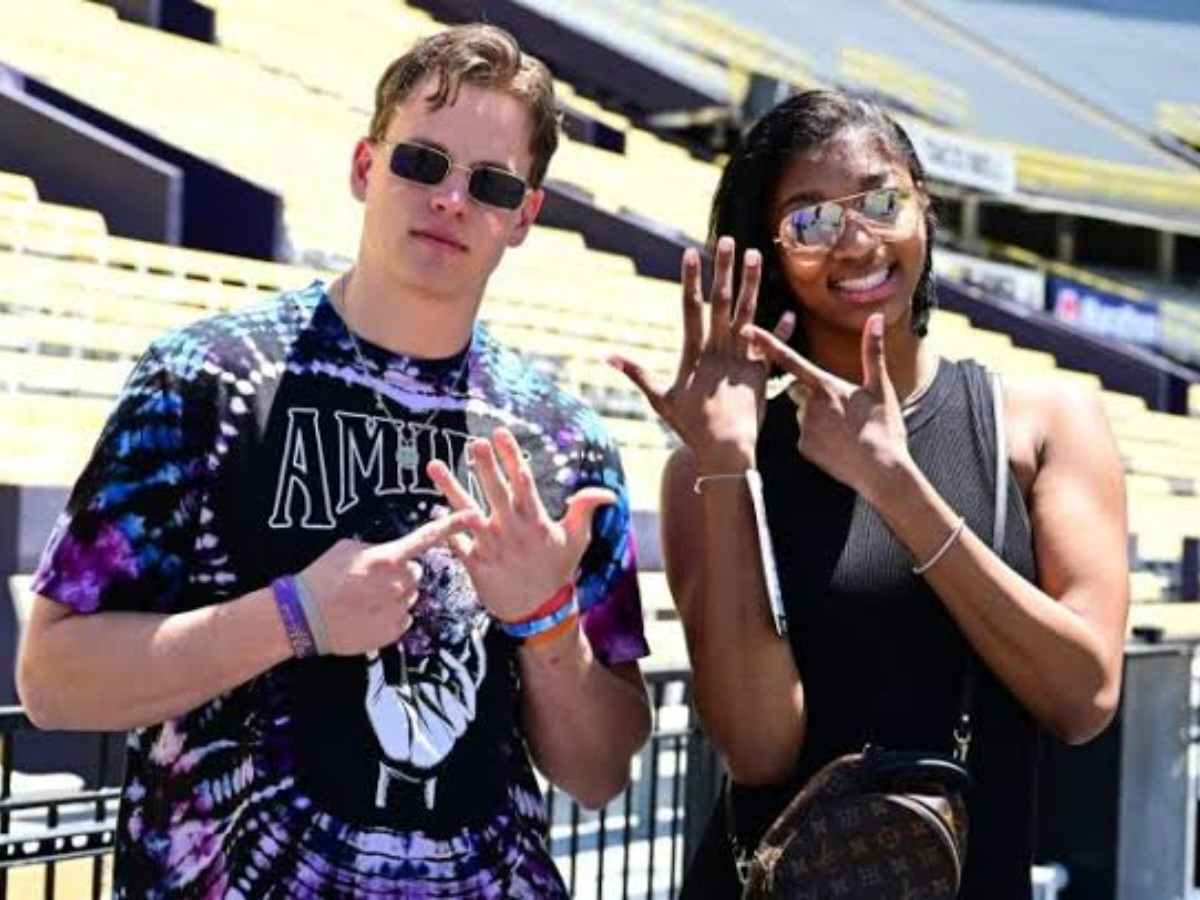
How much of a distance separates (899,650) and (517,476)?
50 cm

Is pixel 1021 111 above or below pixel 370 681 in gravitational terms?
above

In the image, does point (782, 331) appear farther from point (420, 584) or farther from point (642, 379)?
point (420, 584)

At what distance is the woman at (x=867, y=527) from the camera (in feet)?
6.19

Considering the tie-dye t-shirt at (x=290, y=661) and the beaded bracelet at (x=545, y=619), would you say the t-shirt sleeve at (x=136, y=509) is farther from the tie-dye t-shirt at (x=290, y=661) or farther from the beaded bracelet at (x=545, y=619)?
the beaded bracelet at (x=545, y=619)

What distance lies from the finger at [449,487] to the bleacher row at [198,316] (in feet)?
5.23

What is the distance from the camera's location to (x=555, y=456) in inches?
74.4

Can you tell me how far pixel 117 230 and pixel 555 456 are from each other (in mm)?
7445

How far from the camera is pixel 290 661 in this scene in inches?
67.1

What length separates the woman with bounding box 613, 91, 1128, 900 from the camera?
6.19 ft

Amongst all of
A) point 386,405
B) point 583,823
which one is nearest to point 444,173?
point 386,405

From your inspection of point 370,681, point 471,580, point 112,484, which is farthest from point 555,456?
point 112,484

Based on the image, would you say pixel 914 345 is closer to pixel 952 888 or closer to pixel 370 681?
pixel 952 888

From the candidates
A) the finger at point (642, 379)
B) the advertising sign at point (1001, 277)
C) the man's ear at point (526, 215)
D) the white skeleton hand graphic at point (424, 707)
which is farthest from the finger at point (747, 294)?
the advertising sign at point (1001, 277)

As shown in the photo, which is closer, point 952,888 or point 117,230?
point 952,888
